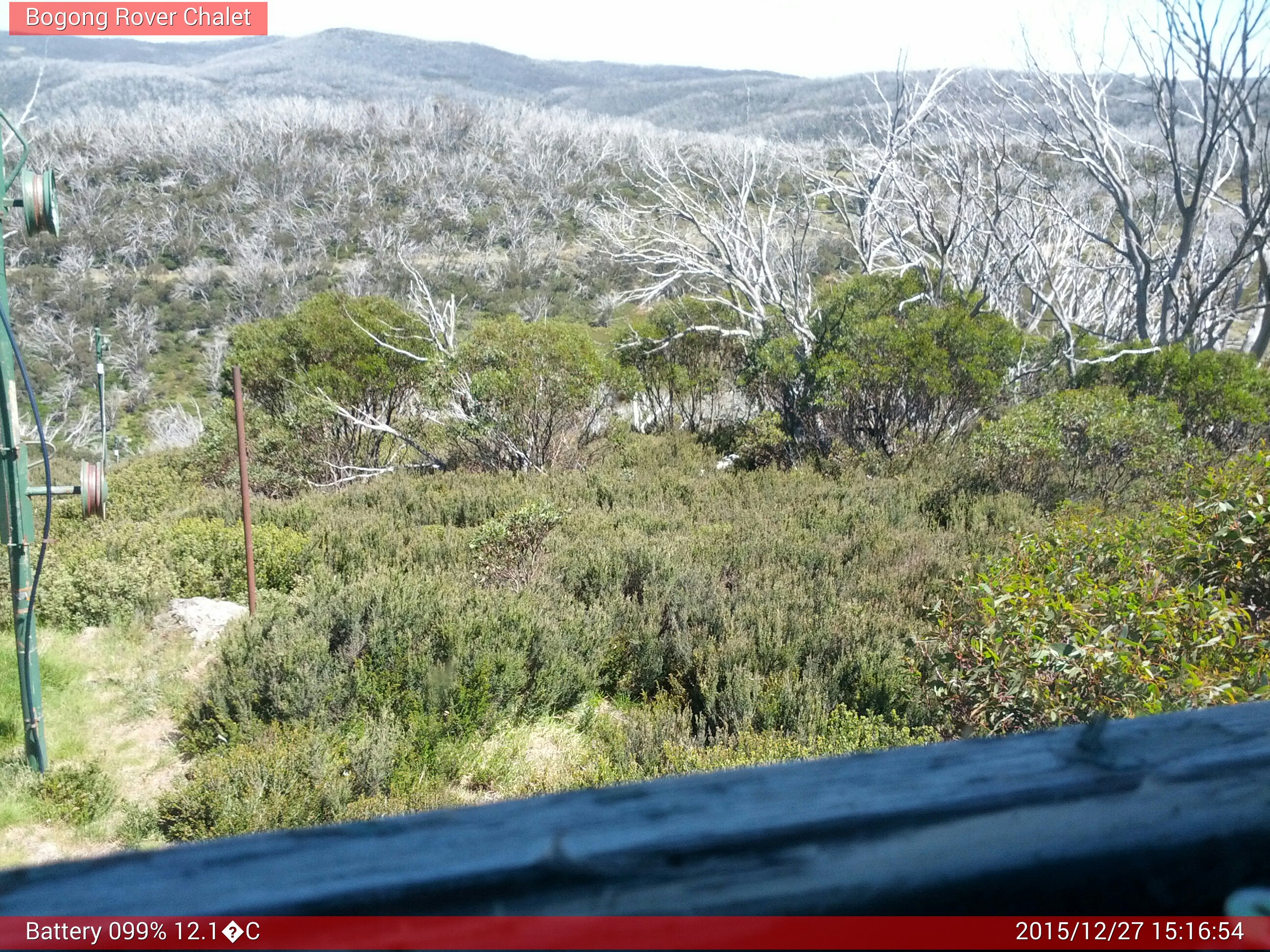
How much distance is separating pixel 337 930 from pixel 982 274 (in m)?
14.0

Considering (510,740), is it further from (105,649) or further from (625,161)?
(625,161)

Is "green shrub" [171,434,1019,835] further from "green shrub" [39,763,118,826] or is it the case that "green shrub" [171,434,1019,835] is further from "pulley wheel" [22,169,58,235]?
"pulley wheel" [22,169,58,235]

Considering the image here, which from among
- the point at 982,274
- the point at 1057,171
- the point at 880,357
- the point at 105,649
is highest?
the point at 1057,171

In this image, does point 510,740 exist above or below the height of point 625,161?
below

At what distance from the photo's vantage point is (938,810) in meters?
0.64

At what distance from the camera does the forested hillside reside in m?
4.10

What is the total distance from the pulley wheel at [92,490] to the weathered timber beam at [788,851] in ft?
14.6

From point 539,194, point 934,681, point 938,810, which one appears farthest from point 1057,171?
point 938,810

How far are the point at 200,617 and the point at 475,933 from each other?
687 centimetres

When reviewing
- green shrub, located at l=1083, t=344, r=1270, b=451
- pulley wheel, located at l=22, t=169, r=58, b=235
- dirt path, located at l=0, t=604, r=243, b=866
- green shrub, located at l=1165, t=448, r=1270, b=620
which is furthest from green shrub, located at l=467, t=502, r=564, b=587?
green shrub, located at l=1083, t=344, r=1270, b=451

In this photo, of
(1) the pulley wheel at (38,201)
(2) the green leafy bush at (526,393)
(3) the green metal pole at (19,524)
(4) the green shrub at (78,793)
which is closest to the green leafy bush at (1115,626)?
(4) the green shrub at (78,793)

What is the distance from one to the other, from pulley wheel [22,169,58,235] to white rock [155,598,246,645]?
305 centimetres

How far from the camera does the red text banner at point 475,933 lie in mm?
535

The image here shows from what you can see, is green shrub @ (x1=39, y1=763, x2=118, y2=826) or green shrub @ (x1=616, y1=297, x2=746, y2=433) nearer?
green shrub @ (x1=39, y1=763, x2=118, y2=826)
